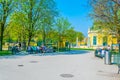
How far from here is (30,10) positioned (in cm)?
4350

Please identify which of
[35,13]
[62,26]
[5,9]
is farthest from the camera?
[62,26]

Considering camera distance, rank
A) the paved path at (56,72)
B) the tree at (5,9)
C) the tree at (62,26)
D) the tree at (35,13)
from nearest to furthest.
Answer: the paved path at (56,72)
the tree at (5,9)
the tree at (35,13)
the tree at (62,26)

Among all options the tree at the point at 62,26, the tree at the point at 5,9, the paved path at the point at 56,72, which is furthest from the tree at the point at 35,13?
the paved path at the point at 56,72

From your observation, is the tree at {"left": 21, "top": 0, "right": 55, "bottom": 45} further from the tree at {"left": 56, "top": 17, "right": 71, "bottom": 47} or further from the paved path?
the paved path

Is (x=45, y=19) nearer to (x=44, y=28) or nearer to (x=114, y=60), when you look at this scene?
(x=44, y=28)

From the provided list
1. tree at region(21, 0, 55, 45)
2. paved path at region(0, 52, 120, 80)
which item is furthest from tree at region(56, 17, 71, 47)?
paved path at region(0, 52, 120, 80)

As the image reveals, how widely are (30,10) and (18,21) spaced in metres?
2.96

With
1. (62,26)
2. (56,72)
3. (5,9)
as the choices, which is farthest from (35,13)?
(56,72)

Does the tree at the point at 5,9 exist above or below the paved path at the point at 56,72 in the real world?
above

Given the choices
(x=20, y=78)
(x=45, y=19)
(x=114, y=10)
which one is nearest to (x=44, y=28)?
(x=45, y=19)

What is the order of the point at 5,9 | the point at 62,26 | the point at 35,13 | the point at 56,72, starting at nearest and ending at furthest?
1. the point at 56,72
2. the point at 5,9
3. the point at 35,13
4. the point at 62,26

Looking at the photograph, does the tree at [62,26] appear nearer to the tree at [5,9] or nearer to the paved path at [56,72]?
the tree at [5,9]

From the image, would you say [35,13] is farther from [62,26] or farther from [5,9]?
[62,26]

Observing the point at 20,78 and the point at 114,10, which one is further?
the point at 114,10
